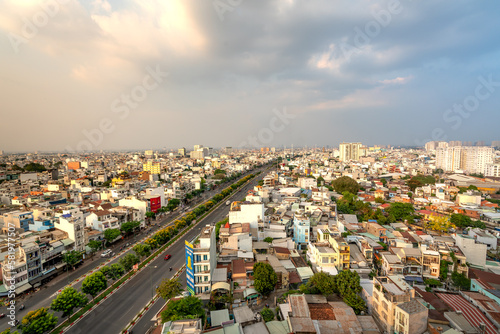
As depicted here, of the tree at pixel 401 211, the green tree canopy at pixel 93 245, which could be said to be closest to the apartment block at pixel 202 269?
the green tree canopy at pixel 93 245

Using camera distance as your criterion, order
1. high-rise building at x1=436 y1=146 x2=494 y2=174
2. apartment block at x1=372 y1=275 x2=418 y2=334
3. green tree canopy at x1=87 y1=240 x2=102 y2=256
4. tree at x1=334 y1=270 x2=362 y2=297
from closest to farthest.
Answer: apartment block at x1=372 y1=275 x2=418 y2=334 → tree at x1=334 y1=270 x2=362 y2=297 → green tree canopy at x1=87 y1=240 x2=102 y2=256 → high-rise building at x1=436 y1=146 x2=494 y2=174

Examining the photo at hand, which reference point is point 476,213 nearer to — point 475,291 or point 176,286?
point 475,291

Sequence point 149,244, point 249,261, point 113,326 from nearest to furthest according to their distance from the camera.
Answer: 1. point 113,326
2. point 249,261
3. point 149,244

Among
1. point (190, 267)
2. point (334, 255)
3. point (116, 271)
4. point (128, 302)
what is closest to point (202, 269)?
point (190, 267)

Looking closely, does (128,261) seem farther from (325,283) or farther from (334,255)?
(334,255)

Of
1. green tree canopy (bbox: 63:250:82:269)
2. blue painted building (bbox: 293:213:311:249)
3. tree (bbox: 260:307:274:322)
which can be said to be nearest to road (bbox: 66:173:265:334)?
green tree canopy (bbox: 63:250:82:269)

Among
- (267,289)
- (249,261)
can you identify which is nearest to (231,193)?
(249,261)

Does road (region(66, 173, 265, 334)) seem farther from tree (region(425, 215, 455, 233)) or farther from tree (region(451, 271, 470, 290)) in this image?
tree (region(425, 215, 455, 233))
